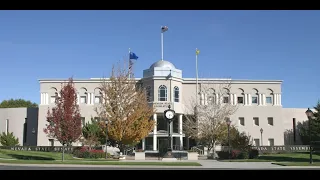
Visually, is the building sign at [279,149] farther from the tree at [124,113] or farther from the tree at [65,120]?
the tree at [65,120]

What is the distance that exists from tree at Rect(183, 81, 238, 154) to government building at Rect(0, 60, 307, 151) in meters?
1.11

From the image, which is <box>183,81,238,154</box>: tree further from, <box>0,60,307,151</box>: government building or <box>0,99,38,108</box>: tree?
<box>0,99,38,108</box>: tree

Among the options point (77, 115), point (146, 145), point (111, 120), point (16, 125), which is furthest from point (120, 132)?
point (16, 125)

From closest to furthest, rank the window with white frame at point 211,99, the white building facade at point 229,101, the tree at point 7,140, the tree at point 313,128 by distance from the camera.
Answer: the window with white frame at point 211,99, the tree at point 313,128, the white building facade at point 229,101, the tree at point 7,140

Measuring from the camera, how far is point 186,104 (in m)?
62.0

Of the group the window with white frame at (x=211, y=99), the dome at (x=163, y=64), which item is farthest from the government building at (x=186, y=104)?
the window with white frame at (x=211, y=99)

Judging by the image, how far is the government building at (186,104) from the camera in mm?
62094

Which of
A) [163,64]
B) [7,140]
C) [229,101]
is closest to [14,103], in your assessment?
[7,140]

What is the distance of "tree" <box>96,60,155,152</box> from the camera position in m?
35.6

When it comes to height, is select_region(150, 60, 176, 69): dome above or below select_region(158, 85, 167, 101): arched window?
above

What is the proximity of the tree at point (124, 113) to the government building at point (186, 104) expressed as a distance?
23575 millimetres

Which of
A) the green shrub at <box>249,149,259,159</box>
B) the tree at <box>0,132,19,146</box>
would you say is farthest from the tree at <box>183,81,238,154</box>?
the tree at <box>0,132,19,146</box>

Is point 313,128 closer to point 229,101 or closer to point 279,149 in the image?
point 279,149
